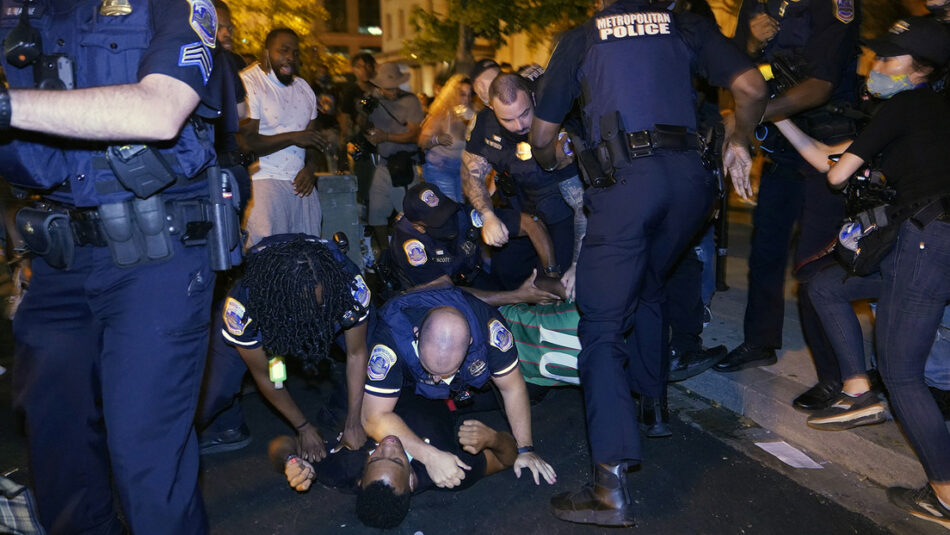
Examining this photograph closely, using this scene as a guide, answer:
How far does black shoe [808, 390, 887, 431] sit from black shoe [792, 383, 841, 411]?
0.09m

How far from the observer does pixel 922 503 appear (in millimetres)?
2615

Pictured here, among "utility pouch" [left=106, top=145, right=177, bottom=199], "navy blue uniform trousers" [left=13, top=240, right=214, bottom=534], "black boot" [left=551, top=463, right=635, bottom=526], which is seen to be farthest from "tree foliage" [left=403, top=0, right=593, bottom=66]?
"navy blue uniform trousers" [left=13, top=240, right=214, bottom=534]

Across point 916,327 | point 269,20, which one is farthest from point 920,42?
point 269,20

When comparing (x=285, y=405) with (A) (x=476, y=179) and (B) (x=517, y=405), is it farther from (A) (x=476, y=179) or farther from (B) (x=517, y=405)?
(A) (x=476, y=179)

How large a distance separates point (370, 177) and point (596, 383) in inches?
193

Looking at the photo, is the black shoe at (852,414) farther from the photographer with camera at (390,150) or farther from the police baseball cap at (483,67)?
the photographer with camera at (390,150)

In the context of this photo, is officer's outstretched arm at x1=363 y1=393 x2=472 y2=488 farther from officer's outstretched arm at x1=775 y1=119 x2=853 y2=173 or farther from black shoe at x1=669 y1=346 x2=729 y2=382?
officer's outstretched arm at x1=775 y1=119 x2=853 y2=173

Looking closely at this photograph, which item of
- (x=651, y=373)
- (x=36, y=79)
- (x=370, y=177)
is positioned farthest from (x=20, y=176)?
(x=370, y=177)

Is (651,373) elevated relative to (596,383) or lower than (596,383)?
lower

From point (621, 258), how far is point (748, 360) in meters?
1.63

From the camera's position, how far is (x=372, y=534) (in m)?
2.72

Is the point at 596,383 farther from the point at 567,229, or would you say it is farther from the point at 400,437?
the point at 567,229

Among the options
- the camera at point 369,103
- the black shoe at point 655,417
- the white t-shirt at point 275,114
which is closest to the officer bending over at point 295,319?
the black shoe at point 655,417

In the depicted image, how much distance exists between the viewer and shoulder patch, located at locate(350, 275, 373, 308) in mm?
2947
